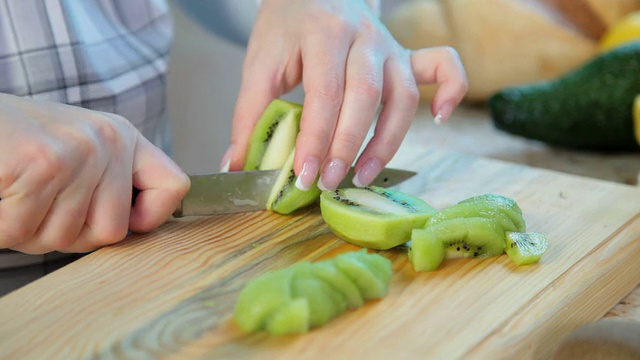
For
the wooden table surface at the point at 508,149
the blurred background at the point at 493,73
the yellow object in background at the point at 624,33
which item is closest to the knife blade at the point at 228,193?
the wooden table surface at the point at 508,149

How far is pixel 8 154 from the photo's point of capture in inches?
42.7

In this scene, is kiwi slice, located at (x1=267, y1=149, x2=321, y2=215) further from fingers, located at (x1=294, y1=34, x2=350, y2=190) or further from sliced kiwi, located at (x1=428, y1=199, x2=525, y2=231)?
sliced kiwi, located at (x1=428, y1=199, x2=525, y2=231)

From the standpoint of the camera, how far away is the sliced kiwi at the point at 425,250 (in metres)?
1.20

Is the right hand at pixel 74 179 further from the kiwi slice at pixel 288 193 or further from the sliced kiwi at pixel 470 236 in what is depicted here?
the sliced kiwi at pixel 470 236

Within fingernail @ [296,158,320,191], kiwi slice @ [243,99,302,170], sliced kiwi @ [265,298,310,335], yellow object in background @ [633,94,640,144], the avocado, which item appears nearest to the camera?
sliced kiwi @ [265,298,310,335]

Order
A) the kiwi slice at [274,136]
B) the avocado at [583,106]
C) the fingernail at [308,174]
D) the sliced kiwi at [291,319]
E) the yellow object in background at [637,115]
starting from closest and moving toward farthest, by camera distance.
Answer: the sliced kiwi at [291,319]
the fingernail at [308,174]
the kiwi slice at [274,136]
the yellow object in background at [637,115]
the avocado at [583,106]

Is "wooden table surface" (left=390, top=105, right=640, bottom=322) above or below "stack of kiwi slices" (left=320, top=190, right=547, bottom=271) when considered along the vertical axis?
below

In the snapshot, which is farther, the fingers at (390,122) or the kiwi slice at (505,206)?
the fingers at (390,122)

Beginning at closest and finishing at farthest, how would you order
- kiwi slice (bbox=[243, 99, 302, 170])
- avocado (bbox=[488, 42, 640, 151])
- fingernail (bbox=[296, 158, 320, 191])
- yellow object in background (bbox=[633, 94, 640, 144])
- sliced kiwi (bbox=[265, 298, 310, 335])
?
sliced kiwi (bbox=[265, 298, 310, 335]), fingernail (bbox=[296, 158, 320, 191]), kiwi slice (bbox=[243, 99, 302, 170]), yellow object in background (bbox=[633, 94, 640, 144]), avocado (bbox=[488, 42, 640, 151])

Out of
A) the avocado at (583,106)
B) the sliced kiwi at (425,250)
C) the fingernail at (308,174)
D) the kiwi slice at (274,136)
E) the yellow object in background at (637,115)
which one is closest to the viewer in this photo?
the sliced kiwi at (425,250)

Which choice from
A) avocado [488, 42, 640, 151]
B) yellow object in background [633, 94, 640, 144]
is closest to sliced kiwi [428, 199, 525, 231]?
yellow object in background [633, 94, 640, 144]

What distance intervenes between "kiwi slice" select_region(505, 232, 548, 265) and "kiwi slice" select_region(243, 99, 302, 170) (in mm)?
380

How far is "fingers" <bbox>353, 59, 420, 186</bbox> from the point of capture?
140cm

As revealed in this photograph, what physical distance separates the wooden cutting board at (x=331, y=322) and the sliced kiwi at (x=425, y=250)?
2cm
